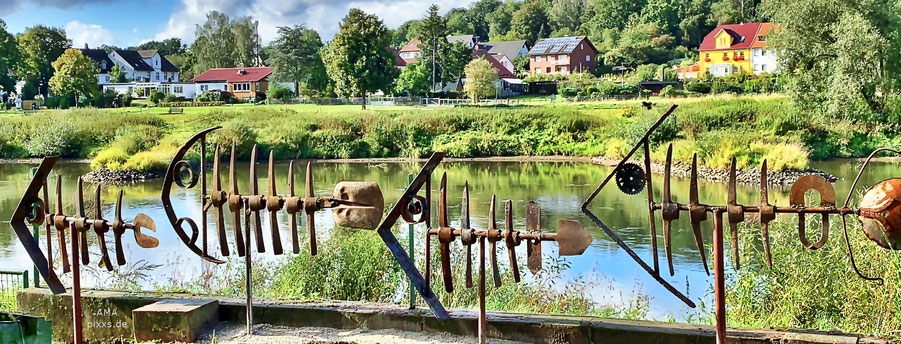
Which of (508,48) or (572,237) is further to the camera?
(508,48)

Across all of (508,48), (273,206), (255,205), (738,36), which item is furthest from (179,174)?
(508,48)

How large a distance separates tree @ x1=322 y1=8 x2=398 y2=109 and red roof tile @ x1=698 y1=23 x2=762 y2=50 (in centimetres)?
2717

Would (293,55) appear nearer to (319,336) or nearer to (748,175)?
(748,175)

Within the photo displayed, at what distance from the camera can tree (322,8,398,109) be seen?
50.9m

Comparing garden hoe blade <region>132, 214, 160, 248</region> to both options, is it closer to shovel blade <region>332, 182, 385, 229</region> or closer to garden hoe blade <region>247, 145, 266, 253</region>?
garden hoe blade <region>247, 145, 266, 253</region>

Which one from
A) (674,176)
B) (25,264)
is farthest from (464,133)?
(25,264)

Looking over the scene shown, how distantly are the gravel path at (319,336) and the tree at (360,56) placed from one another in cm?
4339

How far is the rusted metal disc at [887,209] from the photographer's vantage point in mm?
4934

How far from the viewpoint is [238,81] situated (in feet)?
227

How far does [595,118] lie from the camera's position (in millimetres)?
38406

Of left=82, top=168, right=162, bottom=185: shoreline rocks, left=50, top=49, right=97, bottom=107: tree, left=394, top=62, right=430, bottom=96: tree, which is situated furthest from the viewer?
left=394, top=62, right=430, bottom=96: tree

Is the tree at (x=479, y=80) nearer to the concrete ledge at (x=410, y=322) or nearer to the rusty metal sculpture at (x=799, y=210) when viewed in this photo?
the concrete ledge at (x=410, y=322)

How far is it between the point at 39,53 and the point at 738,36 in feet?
163

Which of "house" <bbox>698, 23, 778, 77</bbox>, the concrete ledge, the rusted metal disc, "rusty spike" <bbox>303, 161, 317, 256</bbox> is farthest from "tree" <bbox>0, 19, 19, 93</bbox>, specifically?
the rusted metal disc
